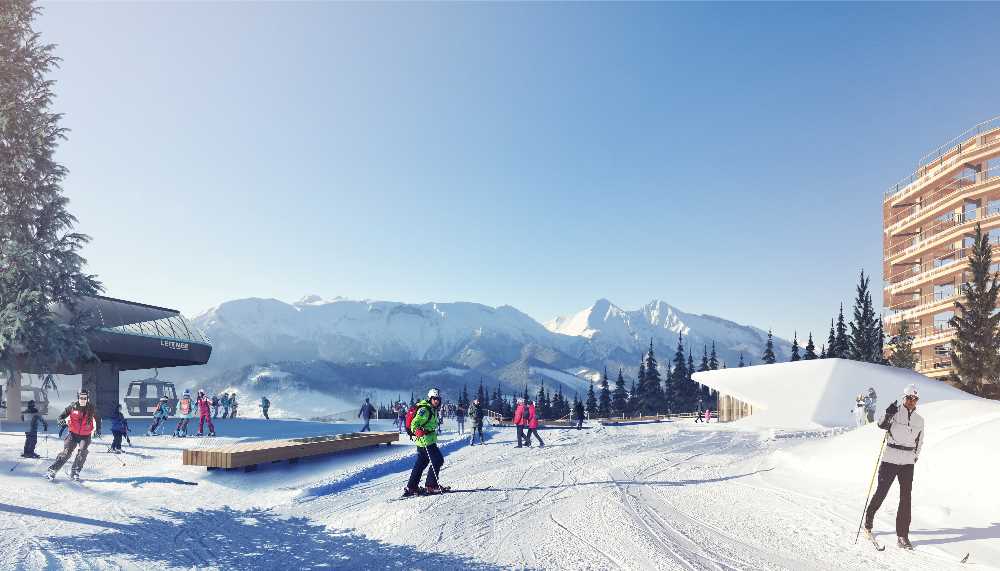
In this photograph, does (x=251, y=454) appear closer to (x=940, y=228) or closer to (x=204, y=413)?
(x=204, y=413)

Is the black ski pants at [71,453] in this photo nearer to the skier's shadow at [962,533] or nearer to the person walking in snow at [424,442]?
the person walking in snow at [424,442]

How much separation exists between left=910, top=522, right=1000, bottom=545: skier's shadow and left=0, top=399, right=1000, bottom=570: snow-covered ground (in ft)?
0.14

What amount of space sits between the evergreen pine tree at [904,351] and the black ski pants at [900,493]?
47277 millimetres

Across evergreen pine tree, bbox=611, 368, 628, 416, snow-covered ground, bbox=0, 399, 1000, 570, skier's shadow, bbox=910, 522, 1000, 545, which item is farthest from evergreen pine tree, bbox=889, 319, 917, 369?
skier's shadow, bbox=910, 522, 1000, 545

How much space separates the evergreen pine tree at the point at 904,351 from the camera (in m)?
47.3

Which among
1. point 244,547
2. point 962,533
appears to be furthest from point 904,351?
point 244,547

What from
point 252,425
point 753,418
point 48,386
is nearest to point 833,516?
point 48,386

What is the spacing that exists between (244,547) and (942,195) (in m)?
59.0

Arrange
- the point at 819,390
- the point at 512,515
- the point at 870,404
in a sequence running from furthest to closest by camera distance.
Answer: the point at 819,390, the point at 870,404, the point at 512,515

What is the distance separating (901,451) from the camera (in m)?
7.75

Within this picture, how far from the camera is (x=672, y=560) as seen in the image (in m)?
6.85

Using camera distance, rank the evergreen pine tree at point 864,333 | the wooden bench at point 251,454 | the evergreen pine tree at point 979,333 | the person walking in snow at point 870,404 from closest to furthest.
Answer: the wooden bench at point 251,454, the person walking in snow at point 870,404, the evergreen pine tree at point 979,333, the evergreen pine tree at point 864,333

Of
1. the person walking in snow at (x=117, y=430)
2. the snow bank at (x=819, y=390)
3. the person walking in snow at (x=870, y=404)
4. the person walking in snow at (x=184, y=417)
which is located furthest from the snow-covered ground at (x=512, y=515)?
the snow bank at (x=819, y=390)

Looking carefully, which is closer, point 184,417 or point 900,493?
point 900,493
